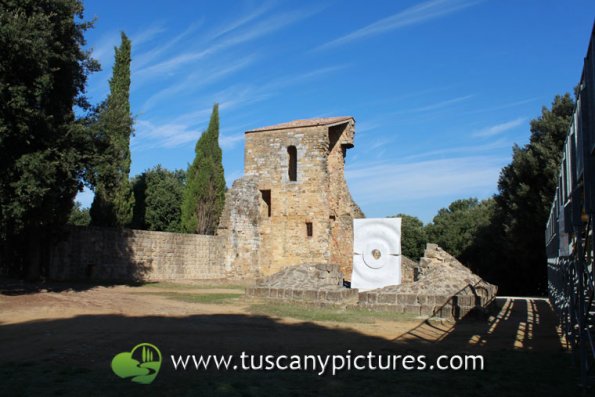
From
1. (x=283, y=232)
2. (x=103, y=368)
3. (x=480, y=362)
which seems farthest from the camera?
(x=283, y=232)

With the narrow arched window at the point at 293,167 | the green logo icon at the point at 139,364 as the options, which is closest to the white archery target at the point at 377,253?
the narrow arched window at the point at 293,167

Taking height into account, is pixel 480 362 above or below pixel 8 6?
below

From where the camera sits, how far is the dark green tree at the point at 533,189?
75.5 ft

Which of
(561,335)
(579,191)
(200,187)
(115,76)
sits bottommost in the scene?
(561,335)

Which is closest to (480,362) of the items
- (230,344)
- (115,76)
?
(230,344)

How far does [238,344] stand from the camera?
7.30 meters

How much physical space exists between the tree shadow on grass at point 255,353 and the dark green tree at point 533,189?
48.1ft

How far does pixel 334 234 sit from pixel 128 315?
1514 centimetres

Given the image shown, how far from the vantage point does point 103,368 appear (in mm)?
5453

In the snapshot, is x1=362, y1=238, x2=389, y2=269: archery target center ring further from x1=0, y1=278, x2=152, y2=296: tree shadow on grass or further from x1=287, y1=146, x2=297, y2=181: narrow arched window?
x1=287, y1=146, x2=297, y2=181: narrow arched window

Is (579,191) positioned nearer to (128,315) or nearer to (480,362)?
(480,362)

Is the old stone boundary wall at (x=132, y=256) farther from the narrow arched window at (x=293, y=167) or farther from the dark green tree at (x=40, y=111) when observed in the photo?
the narrow arched window at (x=293, y=167)

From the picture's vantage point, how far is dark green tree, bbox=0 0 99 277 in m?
10.9

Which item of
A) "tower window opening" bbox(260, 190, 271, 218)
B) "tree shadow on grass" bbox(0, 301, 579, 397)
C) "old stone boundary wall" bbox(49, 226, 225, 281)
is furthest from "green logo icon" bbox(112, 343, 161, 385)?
"tower window opening" bbox(260, 190, 271, 218)
